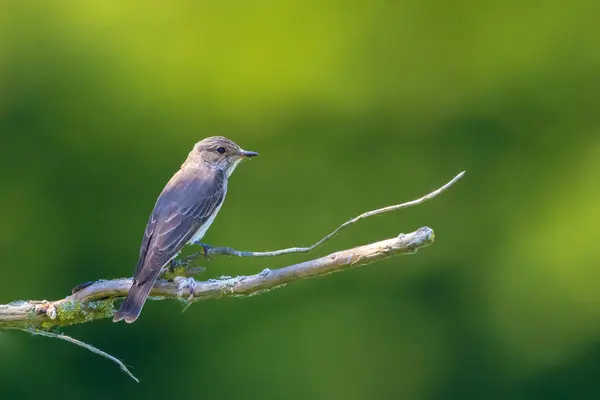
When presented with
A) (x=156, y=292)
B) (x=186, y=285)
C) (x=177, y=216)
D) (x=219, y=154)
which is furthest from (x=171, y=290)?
(x=219, y=154)

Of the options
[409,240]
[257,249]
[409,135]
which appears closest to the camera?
[409,240]

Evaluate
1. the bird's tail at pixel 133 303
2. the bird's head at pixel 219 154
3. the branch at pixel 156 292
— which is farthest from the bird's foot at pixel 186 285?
the bird's head at pixel 219 154

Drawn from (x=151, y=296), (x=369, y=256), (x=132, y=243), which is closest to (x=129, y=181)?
(x=132, y=243)

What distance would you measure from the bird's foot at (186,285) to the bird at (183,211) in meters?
0.19

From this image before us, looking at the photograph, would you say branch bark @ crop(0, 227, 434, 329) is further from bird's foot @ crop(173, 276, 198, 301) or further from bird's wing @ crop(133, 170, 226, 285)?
bird's wing @ crop(133, 170, 226, 285)

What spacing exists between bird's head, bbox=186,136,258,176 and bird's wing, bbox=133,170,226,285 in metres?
0.10

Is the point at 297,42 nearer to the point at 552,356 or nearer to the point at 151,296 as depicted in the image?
the point at 552,356

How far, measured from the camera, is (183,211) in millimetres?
6074

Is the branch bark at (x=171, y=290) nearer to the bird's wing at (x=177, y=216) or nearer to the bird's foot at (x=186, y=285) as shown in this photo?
the bird's foot at (x=186, y=285)

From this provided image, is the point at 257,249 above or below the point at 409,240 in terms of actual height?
below

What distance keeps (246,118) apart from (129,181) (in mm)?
879

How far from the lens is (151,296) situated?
207 inches

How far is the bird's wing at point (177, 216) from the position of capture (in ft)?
18.0

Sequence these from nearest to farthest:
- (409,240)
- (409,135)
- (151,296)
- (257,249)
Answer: (409,240) → (151,296) → (257,249) → (409,135)
